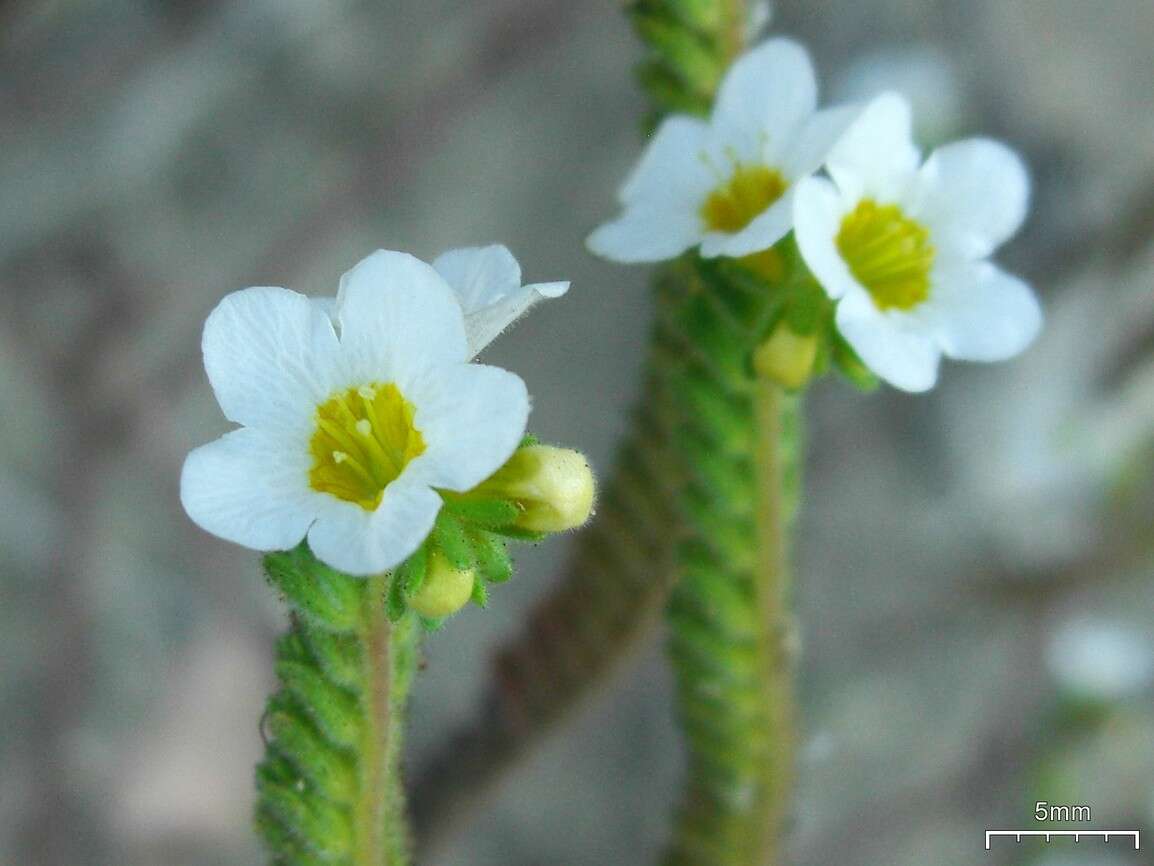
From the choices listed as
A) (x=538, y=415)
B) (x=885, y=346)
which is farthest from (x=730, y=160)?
(x=538, y=415)

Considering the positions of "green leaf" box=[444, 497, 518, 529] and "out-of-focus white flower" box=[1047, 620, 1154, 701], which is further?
"out-of-focus white flower" box=[1047, 620, 1154, 701]

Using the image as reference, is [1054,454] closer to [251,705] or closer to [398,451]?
[251,705]

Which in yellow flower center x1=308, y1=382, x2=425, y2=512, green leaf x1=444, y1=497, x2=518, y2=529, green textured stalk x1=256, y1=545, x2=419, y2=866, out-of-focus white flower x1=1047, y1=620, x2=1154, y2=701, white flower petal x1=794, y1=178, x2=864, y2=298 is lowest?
green textured stalk x1=256, y1=545, x2=419, y2=866

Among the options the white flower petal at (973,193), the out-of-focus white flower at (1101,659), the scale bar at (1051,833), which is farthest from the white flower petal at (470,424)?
the out-of-focus white flower at (1101,659)

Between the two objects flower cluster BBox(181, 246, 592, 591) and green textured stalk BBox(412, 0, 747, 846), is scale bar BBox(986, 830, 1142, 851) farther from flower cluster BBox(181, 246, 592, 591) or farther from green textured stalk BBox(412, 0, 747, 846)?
flower cluster BBox(181, 246, 592, 591)

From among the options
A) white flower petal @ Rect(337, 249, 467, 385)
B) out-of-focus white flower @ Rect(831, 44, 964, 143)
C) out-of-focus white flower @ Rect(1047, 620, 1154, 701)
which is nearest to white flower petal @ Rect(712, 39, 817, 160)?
white flower petal @ Rect(337, 249, 467, 385)

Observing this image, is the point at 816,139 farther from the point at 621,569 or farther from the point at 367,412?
the point at 621,569

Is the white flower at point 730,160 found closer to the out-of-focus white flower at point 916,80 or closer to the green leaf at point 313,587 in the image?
the green leaf at point 313,587

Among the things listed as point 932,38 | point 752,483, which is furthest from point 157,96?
point 752,483

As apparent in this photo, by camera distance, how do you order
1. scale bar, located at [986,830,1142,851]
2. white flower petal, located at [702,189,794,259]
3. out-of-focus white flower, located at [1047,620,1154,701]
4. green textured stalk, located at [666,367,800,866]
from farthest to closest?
out-of-focus white flower, located at [1047,620,1154,701] < scale bar, located at [986,830,1142,851] < green textured stalk, located at [666,367,800,866] < white flower petal, located at [702,189,794,259]
